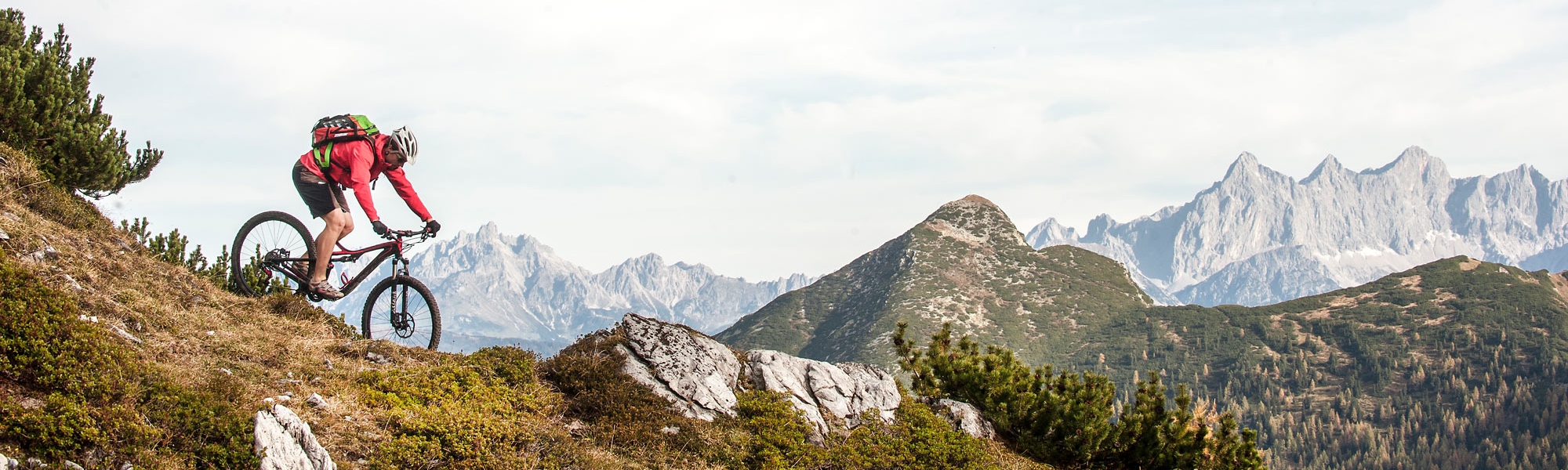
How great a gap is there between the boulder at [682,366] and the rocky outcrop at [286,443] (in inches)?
237

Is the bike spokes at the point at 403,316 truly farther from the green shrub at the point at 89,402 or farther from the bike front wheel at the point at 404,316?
the green shrub at the point at 89,402

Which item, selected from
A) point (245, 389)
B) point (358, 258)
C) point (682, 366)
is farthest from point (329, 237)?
point (682, 366)

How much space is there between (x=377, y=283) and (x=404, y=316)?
1.07 m

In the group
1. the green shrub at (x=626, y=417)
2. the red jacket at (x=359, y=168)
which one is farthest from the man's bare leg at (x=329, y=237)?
the green shrub at (x=626, y=417)

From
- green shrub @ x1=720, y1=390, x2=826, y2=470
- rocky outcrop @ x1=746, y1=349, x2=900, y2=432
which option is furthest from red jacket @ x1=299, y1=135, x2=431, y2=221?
rocky outcrop @ x1=746, y1=349, x2=900, y2=432

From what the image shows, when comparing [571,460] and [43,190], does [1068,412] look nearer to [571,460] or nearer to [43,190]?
[571,460]

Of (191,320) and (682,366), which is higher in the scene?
(191,320)

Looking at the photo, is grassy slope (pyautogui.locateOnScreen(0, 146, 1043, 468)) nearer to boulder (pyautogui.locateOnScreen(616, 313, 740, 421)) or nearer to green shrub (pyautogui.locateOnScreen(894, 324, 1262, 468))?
boulder (pyautogui.locateOnScreen(616, 313, 740, 421))

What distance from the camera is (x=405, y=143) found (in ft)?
47.1

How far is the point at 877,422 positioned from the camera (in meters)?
17.2

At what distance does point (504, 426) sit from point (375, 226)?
4.39 m

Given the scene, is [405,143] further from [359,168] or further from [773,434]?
[773,434]

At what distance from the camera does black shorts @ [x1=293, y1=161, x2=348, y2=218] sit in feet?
46.8

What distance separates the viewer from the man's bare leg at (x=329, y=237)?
47.2 feet
